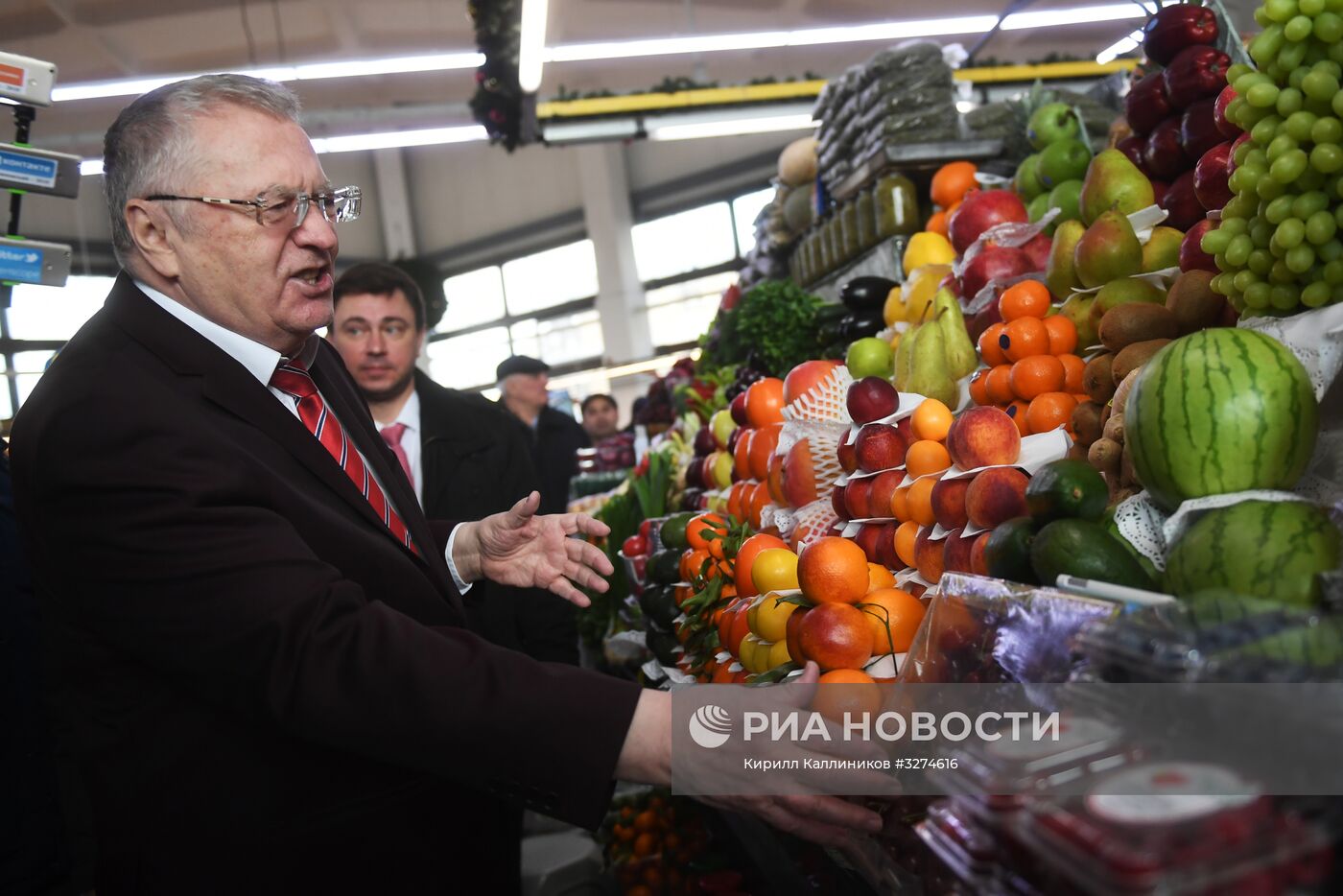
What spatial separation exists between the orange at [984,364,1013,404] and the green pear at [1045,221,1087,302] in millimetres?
212

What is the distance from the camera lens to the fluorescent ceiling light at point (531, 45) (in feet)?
20.4

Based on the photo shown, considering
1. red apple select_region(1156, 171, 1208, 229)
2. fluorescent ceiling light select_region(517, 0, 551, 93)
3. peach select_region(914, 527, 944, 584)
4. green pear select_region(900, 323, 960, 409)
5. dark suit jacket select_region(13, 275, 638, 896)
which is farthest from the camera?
fluorescent ceiling light select_region(517, 0, 551, 93)

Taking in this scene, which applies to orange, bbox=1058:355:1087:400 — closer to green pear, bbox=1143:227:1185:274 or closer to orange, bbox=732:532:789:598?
green pear, bbox=1143:227:1185:274

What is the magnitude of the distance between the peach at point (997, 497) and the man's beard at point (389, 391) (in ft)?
6.68

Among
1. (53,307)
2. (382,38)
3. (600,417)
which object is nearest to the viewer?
(600,417)

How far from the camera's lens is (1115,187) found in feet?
6.52

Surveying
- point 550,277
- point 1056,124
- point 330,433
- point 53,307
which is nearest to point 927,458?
point 330,433

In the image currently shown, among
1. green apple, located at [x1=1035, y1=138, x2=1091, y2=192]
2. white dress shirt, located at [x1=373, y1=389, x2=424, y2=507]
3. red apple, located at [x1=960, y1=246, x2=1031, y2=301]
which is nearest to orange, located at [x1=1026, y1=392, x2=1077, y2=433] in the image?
red apple, located at [x1=960, y1=246, x2=1031, y2=301]

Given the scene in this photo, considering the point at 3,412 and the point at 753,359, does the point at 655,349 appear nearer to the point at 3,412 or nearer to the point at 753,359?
the point at 3,412

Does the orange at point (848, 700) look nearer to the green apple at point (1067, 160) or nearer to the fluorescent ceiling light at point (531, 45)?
the green apple at point (1067, 160)

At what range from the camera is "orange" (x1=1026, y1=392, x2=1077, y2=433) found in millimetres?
1679

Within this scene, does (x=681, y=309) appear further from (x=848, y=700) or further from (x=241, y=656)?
(x=241, y=656)

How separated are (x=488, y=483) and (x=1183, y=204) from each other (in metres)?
1.98

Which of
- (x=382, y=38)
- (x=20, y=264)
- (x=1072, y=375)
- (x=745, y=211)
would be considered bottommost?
(x=1072, y=375)
